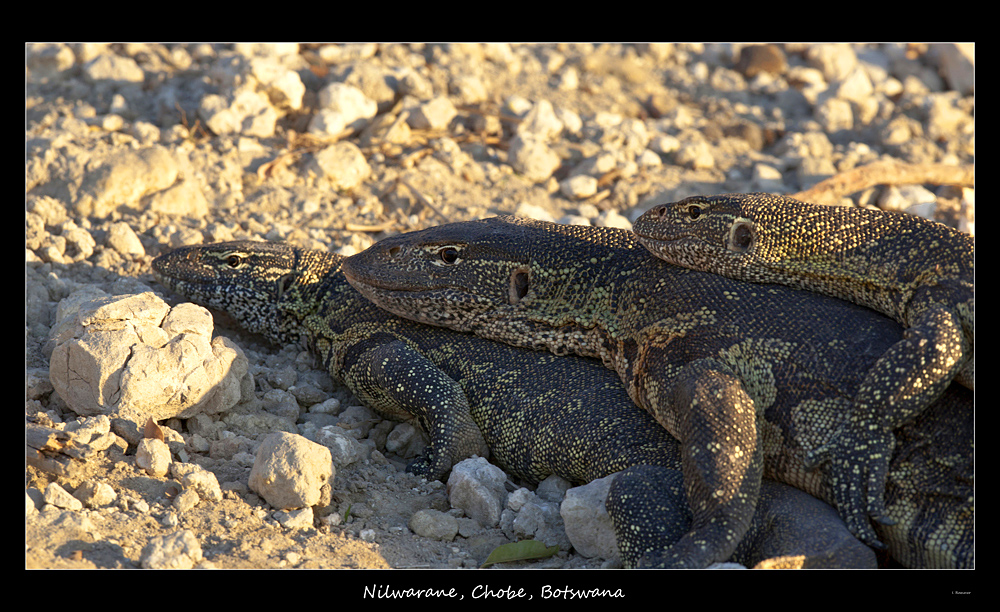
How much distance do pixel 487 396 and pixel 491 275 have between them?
770 millimetres

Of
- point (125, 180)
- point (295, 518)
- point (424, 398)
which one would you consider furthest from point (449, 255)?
point (125, 180)

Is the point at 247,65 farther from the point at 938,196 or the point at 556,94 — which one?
the point at 938,196

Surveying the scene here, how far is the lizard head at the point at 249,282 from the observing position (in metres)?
6.22

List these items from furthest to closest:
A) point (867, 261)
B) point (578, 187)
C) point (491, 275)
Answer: point (578, 187) < point (491, 275) < point (867, 261)

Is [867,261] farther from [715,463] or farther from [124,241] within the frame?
[124,241]

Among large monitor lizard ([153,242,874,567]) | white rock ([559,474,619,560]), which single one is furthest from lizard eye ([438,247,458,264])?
white rock ([559,474,619,560])

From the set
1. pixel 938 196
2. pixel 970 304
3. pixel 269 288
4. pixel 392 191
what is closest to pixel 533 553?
pixel 970 304

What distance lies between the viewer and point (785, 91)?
10.2m

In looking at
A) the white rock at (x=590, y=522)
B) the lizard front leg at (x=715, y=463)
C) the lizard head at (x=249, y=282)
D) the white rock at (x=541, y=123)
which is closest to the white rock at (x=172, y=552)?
the white rock at (x=590, y=522)

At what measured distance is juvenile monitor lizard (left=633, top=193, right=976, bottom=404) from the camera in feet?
13.1

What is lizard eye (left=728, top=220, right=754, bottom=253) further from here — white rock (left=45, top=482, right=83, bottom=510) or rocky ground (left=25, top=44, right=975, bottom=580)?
white rock (left=45, top=482, right=83, bottom=510)

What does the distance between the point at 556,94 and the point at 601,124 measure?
33.3 inches

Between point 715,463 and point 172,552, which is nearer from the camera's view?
point 172,552

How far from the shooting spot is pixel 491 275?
17.8 feet
